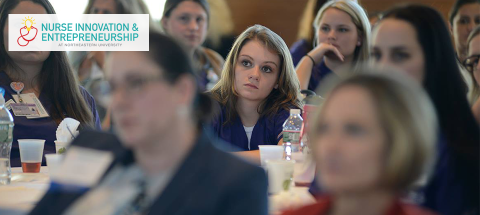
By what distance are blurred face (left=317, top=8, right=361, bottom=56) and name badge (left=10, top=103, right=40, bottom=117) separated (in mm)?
2222

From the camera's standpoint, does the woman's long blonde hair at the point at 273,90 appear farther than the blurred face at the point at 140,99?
Yes

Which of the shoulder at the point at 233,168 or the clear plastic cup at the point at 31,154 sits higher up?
the shoulder at the point at 233,168

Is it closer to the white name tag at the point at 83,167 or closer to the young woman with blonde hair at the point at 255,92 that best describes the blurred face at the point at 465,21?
the young woman with blonde hair at the point at 255,92

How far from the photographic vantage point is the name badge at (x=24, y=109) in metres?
3.20

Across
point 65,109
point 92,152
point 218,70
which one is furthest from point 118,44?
point 92,152

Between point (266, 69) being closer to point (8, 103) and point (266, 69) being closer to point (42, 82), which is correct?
point (42, 82)

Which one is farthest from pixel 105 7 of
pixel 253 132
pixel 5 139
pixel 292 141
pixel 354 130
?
pixel 354 130

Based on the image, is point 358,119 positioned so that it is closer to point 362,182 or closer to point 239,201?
point 362,182

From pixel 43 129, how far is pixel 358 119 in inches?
91.0

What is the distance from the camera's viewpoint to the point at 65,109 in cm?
333

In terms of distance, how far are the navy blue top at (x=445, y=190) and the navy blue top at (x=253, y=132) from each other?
66.8 inches

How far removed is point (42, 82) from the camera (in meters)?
3.37

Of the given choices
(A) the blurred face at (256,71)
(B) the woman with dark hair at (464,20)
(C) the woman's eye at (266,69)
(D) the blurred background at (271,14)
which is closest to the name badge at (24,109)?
(A) the blurred face at (256,71)

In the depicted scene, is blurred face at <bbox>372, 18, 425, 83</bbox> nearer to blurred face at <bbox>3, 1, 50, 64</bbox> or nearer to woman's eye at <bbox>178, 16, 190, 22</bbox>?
blurred face at <bbox>3, 1, 50, 64</bbox>
